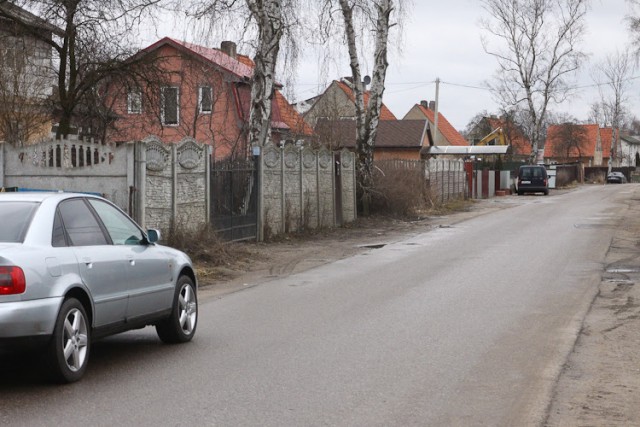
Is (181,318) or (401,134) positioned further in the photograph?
(401,134)

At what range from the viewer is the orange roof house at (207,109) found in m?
26.7

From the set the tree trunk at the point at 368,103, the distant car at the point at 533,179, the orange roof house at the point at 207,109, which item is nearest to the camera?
the orange roof house at the point at 207,109

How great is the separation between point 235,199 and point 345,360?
42.3 ft

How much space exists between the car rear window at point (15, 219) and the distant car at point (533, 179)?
1991 inches

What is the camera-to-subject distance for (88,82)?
2047 centimetres

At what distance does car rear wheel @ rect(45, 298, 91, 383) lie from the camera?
7176 mm

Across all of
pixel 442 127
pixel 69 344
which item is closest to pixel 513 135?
pixel 442 127

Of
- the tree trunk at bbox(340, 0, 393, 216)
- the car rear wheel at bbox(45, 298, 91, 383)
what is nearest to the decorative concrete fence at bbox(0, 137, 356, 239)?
the car rear wheel at bbox(45, 298, 91, 383)

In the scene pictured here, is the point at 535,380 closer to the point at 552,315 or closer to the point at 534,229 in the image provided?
the point at 552,315

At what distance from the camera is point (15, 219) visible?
7.54m

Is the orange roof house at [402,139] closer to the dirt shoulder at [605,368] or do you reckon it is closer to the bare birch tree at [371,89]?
the bare birch tree at [371,89]

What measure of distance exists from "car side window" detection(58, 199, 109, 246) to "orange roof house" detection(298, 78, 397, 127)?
36.4m

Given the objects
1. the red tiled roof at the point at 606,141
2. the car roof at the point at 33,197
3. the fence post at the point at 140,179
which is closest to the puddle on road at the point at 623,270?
the fence post at the point at 140,179

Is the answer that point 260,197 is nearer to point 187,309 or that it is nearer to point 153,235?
point 187,309
